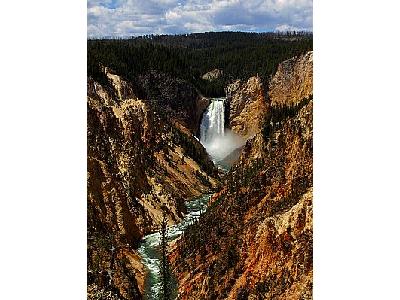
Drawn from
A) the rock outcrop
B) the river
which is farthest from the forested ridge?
the river

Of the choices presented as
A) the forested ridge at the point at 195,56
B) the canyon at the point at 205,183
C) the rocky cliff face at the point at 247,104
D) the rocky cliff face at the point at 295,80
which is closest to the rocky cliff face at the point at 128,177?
the canyon at the point at 205,183

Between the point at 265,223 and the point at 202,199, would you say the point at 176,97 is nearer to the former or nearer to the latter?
the point at 202,199

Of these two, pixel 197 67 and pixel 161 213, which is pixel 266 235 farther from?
pixel 197 67

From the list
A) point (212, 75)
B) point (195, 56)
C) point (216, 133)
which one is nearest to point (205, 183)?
point (216, 133)

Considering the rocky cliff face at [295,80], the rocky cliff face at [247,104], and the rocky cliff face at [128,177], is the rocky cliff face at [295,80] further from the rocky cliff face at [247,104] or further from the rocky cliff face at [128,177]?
the rocky cliff face at [128,177]

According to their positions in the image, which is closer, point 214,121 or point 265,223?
point 265,223
